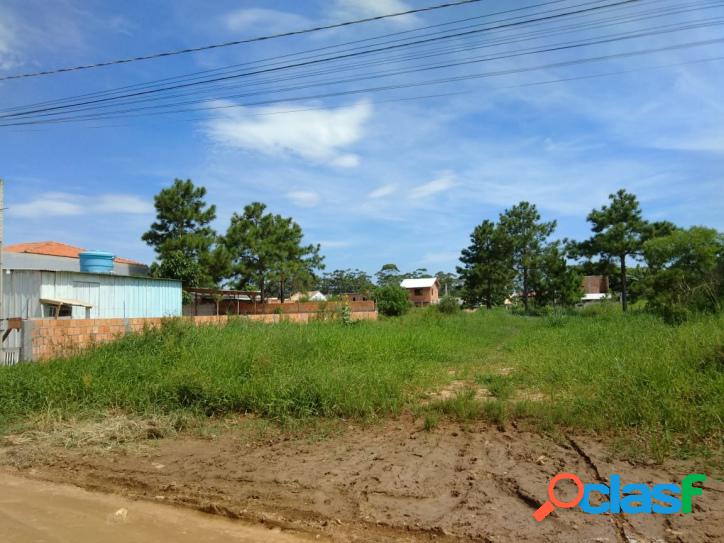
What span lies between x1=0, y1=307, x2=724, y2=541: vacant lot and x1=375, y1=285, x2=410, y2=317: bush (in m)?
24.0

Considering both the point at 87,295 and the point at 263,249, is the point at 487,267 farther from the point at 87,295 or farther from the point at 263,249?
the point at 87,295

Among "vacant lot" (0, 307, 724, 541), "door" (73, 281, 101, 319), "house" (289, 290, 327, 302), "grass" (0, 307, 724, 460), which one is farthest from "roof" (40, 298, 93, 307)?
"house" (289, 290, 327, 302)

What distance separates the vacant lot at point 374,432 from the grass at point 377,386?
30 mm

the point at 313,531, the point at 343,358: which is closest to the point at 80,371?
the point at 343,358

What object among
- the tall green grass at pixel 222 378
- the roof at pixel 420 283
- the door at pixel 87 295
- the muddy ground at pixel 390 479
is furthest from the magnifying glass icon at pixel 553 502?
the roof at pixel 420 283

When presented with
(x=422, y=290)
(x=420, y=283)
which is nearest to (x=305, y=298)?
(x=422, y=290)

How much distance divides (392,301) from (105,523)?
3021 cm

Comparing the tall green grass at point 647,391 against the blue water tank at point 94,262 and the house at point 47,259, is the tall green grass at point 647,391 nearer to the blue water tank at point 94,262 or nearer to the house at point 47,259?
the blue water tank at point 94,262

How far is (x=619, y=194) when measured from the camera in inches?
1224

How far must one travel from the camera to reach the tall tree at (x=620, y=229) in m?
30.5

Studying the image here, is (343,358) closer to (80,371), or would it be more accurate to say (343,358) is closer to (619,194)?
(80,371)

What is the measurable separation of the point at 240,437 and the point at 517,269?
38409 millimetres

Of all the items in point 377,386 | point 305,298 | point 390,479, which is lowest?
point 390,479

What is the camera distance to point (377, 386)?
23.5ft
